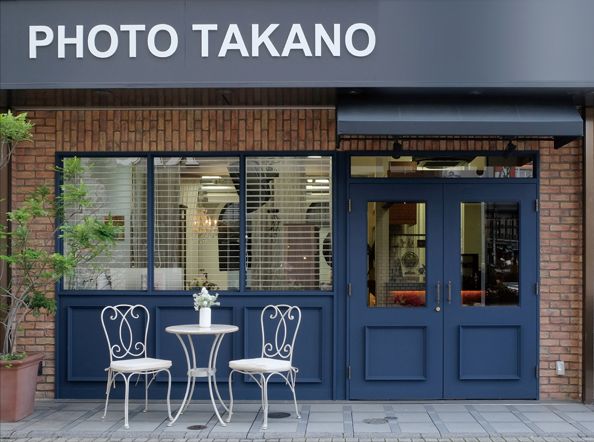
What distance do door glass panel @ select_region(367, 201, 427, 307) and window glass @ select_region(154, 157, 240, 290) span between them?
4.60 feet

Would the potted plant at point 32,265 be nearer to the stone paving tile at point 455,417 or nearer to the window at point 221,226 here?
the window at point 221,226

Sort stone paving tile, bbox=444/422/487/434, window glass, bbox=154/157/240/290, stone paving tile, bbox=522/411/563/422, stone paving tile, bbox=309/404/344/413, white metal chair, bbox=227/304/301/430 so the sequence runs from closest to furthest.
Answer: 1. stone paving tile, bbox=444/422/487/434
2. stone paving tile, bbox=522/411/563/422
3. stone paving tile, bbox=309/404/344/413
4. white metal chair, bbox=227/304/301/430
5. window glass, bbox=154/157/240/290

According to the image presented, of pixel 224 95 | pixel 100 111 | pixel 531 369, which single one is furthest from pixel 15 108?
pixel 531 369

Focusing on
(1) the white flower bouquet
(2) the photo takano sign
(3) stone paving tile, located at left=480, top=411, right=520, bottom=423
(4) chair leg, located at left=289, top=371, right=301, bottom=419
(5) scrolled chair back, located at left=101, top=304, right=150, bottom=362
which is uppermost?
(2) the photo takano sign

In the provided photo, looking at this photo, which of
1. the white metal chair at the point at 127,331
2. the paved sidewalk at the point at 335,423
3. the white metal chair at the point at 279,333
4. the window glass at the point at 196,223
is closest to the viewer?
the paved sidewalk at the point at 335,423

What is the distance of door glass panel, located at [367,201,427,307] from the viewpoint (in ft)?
28.2

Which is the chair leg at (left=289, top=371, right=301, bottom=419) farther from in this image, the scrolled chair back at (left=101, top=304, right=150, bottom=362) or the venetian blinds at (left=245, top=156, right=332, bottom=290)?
the scrolled chair back at (left=101, top=304, right=150, bottom=362)

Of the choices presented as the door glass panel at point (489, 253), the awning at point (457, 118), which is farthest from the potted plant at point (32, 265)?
the door glass panel at point (489, 253)

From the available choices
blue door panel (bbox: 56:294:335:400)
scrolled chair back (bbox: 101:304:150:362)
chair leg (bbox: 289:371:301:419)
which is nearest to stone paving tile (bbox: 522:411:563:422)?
blue door panel (bbox: 56:294:335:400)

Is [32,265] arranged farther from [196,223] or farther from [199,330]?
[199,330]

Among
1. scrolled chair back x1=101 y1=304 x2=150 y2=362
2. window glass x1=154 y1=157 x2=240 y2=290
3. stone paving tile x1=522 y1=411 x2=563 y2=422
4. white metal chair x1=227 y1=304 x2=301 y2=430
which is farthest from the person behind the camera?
window glass x1=154 y1=157 x2=240 y2=290

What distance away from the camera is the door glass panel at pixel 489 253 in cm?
859

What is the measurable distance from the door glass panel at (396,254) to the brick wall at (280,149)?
2.16 ft

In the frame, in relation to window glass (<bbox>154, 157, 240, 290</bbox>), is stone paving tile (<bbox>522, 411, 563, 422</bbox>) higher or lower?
lower
